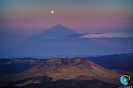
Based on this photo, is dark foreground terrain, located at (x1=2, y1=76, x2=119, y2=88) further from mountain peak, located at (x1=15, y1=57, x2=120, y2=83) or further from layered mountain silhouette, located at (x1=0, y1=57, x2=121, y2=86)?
mountain peak, located at (x1=15, y1=57, x2=120, y2=83)

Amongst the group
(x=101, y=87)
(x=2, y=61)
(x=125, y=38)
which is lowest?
(x=101, y=87)

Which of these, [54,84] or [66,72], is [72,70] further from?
[54,84]

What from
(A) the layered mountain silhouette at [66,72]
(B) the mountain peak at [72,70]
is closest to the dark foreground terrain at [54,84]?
(A) the layered mountain silhouette at [66,72]

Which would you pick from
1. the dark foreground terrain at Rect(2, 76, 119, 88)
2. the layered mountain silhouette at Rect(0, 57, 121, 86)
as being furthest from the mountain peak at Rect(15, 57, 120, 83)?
the dark foreground terrain at Rect(2, 76, 119, 88)

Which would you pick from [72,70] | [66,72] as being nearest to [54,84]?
[66,72]

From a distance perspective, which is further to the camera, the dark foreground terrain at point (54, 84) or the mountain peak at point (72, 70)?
the mountain peak at point (72, 70)

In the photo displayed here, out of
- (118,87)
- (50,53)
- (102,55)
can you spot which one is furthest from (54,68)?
(118,87)

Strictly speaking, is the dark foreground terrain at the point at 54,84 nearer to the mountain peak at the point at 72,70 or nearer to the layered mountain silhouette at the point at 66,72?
the layered mountain silhouette at the point at 66,72

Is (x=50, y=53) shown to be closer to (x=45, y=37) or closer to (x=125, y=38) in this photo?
(x=45, y=37)
